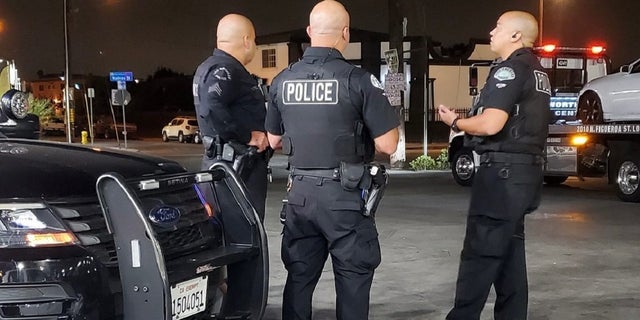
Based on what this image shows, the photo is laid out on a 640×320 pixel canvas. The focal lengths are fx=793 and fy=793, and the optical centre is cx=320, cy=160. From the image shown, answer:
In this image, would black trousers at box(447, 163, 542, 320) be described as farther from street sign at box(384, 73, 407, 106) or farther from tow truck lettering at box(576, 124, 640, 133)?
street sign at box(384, 73, 407, 106)

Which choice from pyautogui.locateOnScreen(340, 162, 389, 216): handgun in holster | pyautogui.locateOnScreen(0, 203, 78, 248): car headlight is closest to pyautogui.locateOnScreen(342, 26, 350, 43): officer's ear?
pyautogui.locateOnScreen(340, 162, 389, 216): handgun in holster

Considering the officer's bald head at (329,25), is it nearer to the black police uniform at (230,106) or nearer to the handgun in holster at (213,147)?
the black police uniform at (230,106)

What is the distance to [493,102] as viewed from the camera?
4645 millimetres

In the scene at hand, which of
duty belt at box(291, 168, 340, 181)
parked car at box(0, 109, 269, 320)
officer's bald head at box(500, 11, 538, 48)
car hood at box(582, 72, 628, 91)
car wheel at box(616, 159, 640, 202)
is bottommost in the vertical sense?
car wheel at box(616, 159, 640, 202)

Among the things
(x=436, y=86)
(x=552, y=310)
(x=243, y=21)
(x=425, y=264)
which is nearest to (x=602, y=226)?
(x=425, y=264)

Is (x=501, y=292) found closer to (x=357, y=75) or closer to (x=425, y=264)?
(x=357, y=75)

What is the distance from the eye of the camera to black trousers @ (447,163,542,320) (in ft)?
15.6

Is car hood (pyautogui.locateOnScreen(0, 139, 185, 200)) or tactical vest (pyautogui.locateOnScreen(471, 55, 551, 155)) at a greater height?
tactical vest (pyautogui.locateOnScreen(471, 55, 551, 155))

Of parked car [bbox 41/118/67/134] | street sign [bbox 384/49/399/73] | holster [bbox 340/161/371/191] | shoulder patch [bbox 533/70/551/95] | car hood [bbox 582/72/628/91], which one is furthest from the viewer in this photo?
parked car [bbox 41/118/67/134]

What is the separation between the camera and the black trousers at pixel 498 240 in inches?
187

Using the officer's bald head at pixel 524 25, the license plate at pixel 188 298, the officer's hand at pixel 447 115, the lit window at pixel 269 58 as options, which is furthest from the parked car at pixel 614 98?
the lit window at pixel 269 58

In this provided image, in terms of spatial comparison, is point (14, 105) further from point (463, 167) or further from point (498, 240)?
point (463, 167)

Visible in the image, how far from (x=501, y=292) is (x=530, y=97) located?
124 centimetres

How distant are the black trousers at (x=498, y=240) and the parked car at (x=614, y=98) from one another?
8.03 meters
